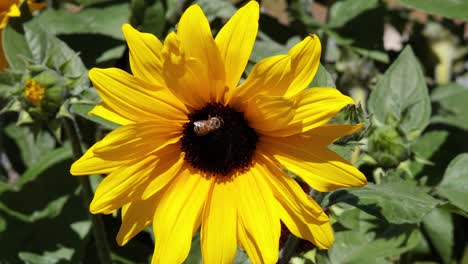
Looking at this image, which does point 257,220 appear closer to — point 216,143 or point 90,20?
point 216,143

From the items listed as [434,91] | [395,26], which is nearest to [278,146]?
[434,91]

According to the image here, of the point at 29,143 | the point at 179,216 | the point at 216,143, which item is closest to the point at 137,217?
the point at 179,216

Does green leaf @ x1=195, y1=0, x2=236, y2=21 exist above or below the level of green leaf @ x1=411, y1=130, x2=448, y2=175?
above

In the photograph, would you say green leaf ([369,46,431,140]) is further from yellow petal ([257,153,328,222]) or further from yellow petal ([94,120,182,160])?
yellow petal ([94,120,182,160])

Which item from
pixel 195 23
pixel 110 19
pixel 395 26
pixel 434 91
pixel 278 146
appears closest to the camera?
pixel 195 23

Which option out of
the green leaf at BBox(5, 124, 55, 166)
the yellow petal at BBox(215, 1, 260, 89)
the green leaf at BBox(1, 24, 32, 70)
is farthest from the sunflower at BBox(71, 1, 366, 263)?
the green leaf at BBox(5, 124, 55, 166)

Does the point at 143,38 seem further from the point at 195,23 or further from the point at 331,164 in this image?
the point at 331,164
